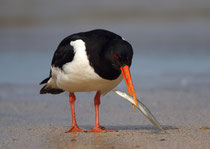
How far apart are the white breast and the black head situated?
0.35 meters

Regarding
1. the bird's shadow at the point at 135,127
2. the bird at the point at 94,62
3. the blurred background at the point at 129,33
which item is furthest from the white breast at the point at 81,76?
the blurred background at the point at 129,33

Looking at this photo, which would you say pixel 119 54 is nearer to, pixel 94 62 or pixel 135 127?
pixel 94 62

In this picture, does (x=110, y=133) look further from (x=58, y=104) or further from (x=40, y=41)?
(x=40, y=41)

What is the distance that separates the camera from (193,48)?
1712cm

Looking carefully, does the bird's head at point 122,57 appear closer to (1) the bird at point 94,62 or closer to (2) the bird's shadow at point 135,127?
(1) the bird at point 94,62

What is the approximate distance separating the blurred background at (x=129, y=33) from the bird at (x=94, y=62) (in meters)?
4.28

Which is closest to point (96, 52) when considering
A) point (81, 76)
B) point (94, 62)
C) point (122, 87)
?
point (94, 62)

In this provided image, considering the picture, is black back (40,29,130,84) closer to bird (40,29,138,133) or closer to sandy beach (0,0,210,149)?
bird (40,29,138,133)

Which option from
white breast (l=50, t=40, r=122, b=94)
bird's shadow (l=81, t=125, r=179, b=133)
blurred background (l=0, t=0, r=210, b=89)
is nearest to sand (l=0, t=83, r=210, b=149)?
bird's shadow (l=81, t=125, r=179, b=133)

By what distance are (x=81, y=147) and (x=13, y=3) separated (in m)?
28.3

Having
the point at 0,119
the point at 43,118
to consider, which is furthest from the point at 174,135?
the point at 0,119

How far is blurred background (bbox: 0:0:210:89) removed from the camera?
12641 mm

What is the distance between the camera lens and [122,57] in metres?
Answer: 6.10

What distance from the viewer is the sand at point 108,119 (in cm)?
598
